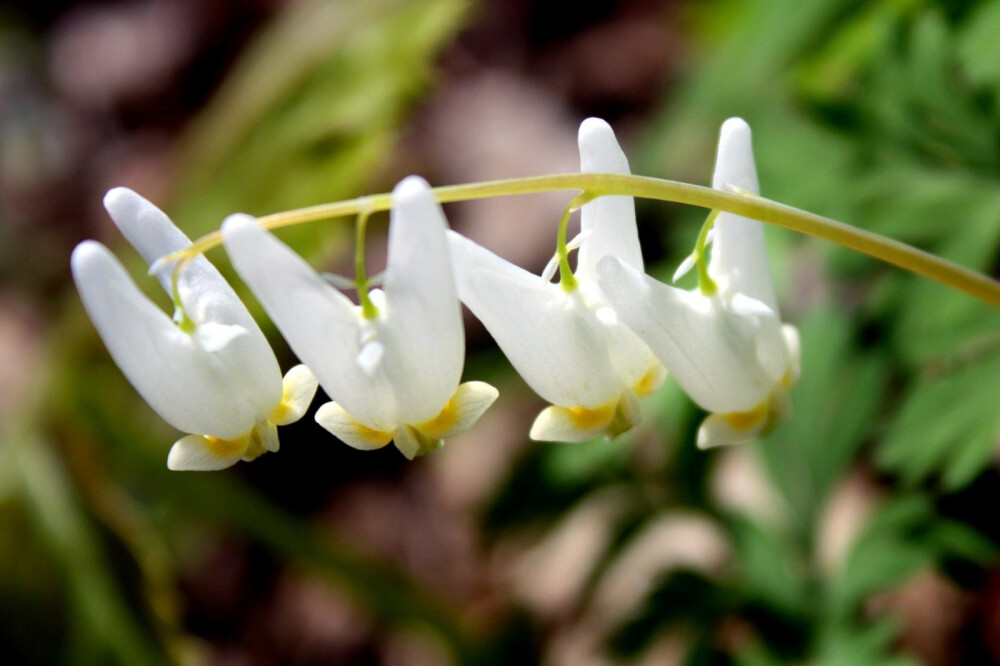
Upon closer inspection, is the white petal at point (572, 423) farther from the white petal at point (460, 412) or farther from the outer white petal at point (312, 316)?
the outer white petal at point (312, 316)

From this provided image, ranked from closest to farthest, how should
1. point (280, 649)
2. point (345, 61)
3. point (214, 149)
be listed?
point (345, 61), point (214, 149), point (280, 649)

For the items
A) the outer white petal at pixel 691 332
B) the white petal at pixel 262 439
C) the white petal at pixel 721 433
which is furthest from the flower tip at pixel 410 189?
the white petal at pixel 721 433

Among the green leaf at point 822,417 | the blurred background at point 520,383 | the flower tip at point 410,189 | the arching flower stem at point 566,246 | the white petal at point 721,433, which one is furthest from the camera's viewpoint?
the green leaf at point 822,417

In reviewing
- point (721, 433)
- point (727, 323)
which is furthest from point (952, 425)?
point (727, 323)

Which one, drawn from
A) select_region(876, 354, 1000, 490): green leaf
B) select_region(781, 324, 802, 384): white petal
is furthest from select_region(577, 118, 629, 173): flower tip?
select_region(876, 354, 1000, 490): green leaf

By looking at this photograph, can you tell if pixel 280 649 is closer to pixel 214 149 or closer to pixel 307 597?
pixel 307 597

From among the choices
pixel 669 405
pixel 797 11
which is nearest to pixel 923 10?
pixel 797 11
